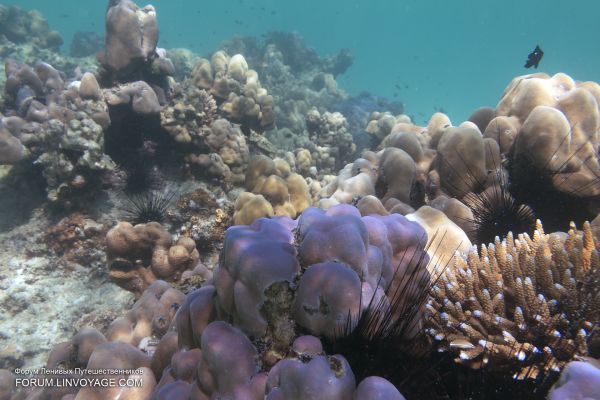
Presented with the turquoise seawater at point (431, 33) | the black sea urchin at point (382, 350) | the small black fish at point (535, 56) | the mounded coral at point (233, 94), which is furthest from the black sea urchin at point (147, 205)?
the turquoise seawater at point (431, 33)

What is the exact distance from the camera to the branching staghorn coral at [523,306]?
2.16 m

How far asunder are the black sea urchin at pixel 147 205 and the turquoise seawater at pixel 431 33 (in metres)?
72.4

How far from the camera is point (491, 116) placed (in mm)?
6348

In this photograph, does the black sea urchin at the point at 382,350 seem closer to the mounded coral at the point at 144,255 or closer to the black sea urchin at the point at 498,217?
the black sea urchin at the point at 498,217

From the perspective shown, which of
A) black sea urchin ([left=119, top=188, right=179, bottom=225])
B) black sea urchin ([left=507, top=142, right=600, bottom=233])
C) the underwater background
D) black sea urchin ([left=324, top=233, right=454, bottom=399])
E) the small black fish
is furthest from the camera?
the small black fish

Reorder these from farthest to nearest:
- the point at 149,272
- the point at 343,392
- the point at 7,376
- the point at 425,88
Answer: the point at 425,88 → the point at 149,272 → the point at 7,376 → the point at 343,392

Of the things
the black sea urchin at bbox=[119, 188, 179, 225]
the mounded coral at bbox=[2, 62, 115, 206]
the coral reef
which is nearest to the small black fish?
the black sea urchin at bbox=[119, 188, 179, 225]

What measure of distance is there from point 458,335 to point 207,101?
6926 mm

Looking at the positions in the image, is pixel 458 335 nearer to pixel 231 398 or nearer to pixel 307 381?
pixel 307 381

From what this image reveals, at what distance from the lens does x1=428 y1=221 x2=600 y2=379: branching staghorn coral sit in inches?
85.2

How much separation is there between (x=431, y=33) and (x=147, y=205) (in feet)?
554

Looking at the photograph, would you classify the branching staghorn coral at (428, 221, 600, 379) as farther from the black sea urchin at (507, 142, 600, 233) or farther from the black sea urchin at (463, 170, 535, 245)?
the black sea urchin at (507, 142, 600, 233)

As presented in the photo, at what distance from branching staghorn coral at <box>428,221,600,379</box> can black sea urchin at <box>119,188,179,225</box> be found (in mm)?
4711

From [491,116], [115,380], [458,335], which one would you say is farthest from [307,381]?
[491,116]
